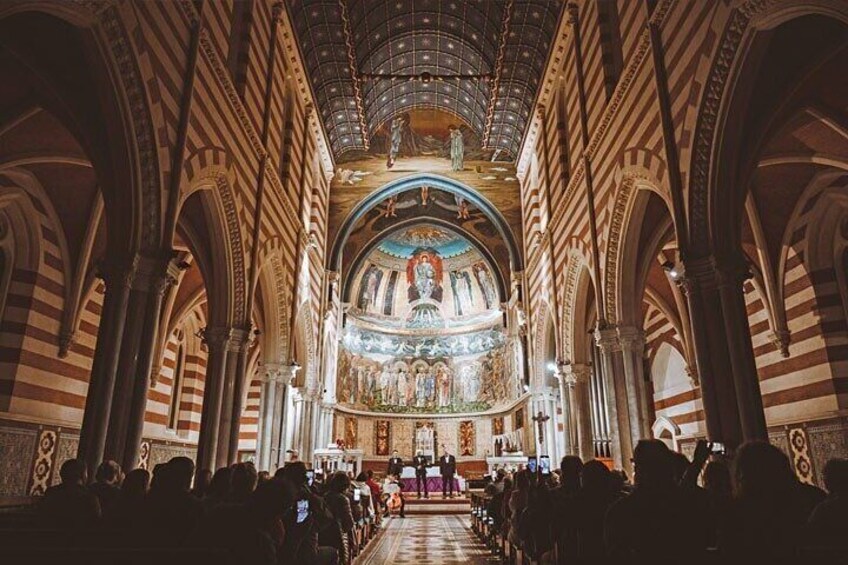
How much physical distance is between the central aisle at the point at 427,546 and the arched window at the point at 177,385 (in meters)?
8.30

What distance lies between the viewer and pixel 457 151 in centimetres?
2534

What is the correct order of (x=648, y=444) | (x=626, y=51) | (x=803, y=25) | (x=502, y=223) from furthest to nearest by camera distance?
1. (x=502, y=223)
2. (x=626, y=51)
3. (x=803, y=25)
4. (x=648, y=444)

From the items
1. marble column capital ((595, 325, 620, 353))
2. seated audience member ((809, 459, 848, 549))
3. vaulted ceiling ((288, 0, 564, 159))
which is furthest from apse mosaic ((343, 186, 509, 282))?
seated audience member ((809, 459, 848, 549))

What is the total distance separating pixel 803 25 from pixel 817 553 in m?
7.09

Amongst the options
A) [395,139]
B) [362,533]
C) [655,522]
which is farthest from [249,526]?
[395,139]

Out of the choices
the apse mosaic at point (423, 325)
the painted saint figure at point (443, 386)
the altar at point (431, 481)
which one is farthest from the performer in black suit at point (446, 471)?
the painted saint figure at point (443, 386)

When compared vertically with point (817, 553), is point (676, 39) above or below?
above

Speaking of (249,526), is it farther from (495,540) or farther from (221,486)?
(495,540)

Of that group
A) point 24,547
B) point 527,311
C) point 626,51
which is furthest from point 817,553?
point 527,311

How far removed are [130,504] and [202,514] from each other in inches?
19.8

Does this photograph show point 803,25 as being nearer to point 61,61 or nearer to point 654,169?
point 654,169

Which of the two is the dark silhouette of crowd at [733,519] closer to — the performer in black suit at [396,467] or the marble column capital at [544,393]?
the marble column capital at [544,393]

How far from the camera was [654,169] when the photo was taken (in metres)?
9.38

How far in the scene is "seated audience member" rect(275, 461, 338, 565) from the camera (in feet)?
13.4
